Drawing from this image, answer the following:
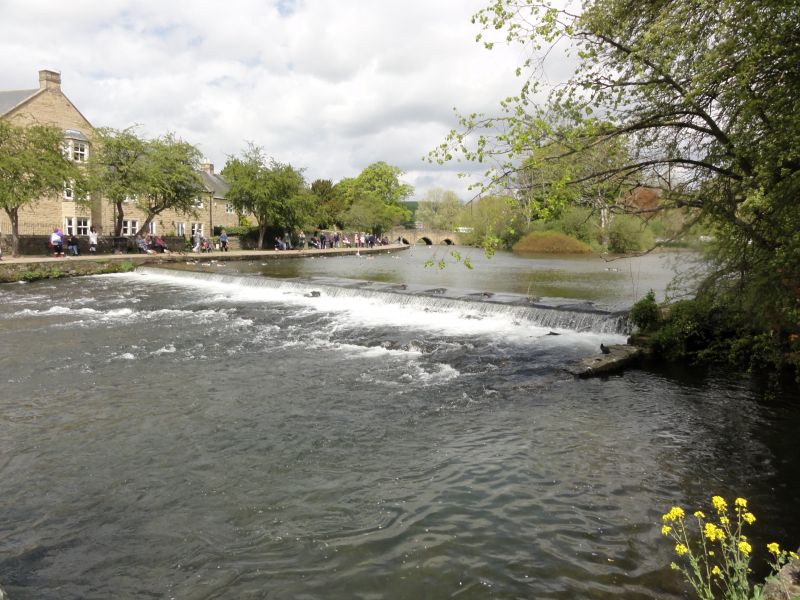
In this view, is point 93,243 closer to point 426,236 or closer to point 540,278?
point 540,278

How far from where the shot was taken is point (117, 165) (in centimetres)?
3456

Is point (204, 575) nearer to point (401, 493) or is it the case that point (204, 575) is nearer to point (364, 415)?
point (401, 493)

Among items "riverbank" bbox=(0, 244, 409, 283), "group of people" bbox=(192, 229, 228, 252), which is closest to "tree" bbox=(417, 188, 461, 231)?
"group of people" bbox=(192, 229, 228, 252)

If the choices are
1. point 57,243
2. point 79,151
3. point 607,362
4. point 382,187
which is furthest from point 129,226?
point 382,187

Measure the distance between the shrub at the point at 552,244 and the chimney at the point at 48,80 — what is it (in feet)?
140

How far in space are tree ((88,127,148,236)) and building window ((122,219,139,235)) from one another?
30.7 ft

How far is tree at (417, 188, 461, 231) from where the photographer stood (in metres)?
89.8

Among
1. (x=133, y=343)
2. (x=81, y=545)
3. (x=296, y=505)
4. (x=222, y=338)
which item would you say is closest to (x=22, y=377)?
(x=133, y=343)

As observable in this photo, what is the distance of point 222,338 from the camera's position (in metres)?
13.5

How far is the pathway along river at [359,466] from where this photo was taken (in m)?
4.54

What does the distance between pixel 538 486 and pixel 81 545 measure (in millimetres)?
4613

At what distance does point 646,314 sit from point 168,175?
32.4 meters

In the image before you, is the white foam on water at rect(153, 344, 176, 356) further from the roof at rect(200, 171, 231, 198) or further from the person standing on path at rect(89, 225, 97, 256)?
the roof at rect(200, 171, 231, 198)

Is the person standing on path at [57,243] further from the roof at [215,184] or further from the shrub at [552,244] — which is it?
the shrub at [552,244]
